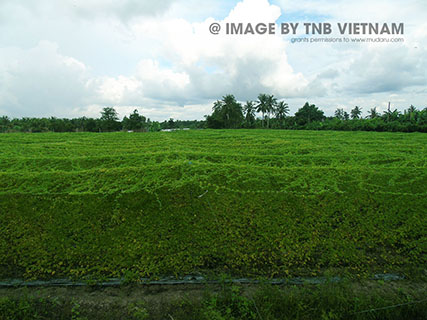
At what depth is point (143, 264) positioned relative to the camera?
5.12m

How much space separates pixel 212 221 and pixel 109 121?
5520cm

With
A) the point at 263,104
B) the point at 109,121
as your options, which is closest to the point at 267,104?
the point at 263,104

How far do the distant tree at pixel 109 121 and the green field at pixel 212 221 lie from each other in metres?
49.9

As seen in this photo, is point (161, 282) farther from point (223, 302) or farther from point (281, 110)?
point (281, 110)

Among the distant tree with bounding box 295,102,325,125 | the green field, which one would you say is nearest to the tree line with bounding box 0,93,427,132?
the distant tree with bounding box 295,102,325,125

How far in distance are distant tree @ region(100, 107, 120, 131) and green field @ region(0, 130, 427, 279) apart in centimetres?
4990

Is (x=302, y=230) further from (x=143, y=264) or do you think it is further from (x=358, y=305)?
(x=143, y=264)

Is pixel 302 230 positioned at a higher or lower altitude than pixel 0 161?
lower

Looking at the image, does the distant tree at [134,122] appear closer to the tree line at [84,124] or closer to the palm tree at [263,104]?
the tree line at [84,124]

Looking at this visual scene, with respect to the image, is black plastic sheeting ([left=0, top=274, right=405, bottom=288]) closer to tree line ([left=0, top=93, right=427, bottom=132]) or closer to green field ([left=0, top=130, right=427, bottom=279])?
green field ([left=0, top=130, right=427, bottom=279])

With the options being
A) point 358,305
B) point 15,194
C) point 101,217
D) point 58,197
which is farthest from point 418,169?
point 15,194

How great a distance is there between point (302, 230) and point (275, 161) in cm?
551

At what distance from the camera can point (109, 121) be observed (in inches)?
2172

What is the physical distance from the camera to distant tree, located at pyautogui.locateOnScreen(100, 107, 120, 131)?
181ft
